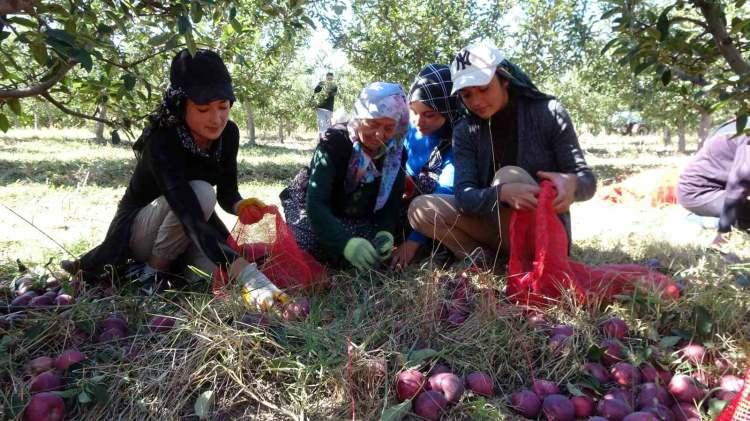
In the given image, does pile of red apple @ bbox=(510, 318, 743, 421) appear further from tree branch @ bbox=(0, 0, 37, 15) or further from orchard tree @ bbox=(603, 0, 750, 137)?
tree branch @ bbox=(0, 0, 37, 15)

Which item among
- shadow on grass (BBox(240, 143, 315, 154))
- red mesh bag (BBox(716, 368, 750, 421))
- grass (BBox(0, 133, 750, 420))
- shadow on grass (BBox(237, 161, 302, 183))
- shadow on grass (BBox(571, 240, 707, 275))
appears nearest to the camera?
red mesh bag (BBox(716, 368, 750, 421))

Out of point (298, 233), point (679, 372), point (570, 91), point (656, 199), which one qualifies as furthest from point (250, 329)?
point (570, 91)

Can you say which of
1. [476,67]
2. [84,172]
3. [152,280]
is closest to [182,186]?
[152,280]

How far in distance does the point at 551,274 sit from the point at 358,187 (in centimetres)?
94

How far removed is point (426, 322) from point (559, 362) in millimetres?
437

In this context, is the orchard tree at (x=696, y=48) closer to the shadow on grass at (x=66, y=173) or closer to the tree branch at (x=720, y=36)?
the tree branch at (x=720, y=36)

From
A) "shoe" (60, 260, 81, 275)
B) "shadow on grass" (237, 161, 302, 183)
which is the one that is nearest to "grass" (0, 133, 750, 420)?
"shoe" (60, 260, 81, 275)

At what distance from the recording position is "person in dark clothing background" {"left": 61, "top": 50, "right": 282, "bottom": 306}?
2.07 meters

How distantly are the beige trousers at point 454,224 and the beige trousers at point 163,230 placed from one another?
2.92 ft

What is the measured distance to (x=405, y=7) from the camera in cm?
873

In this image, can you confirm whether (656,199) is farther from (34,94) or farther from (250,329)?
(34,94)

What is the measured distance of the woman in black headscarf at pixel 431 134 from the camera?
2758 millimetres

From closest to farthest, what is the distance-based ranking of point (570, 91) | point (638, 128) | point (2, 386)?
1. point (2, 386)
2. point (570, 91)
3. point (638, 128)

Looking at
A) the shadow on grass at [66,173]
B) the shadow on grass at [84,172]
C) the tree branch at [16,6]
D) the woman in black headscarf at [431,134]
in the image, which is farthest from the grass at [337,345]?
the shadow on grass at [66,173]
